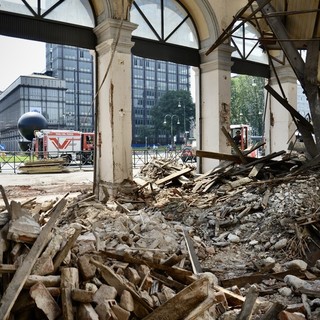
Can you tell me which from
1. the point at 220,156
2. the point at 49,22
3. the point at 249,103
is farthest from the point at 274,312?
the point at 249,103

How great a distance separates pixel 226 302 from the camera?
3221 mm

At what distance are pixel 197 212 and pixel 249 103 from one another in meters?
54.1

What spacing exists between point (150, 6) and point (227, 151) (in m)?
5.34

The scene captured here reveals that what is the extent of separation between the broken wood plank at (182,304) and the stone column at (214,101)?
28.3ft

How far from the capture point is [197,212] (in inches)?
260

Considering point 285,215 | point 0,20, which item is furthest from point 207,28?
point 285,215

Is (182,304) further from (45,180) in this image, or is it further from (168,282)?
Answer: (45,180)

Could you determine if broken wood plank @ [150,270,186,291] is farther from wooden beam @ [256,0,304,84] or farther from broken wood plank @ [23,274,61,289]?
wooden beam @ [256,0,304,84]

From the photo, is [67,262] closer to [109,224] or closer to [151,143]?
[109,224]

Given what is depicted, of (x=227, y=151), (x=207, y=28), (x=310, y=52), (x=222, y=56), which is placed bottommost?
(x=227, y=151)

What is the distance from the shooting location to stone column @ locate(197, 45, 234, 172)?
1118cm

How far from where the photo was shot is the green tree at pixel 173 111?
73125 millimetres

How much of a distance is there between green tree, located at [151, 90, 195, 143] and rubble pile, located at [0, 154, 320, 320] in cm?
6499

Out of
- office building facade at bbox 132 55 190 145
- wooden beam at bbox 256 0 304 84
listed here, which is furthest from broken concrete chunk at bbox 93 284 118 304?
office building facade at bbox 132 55 190 145
